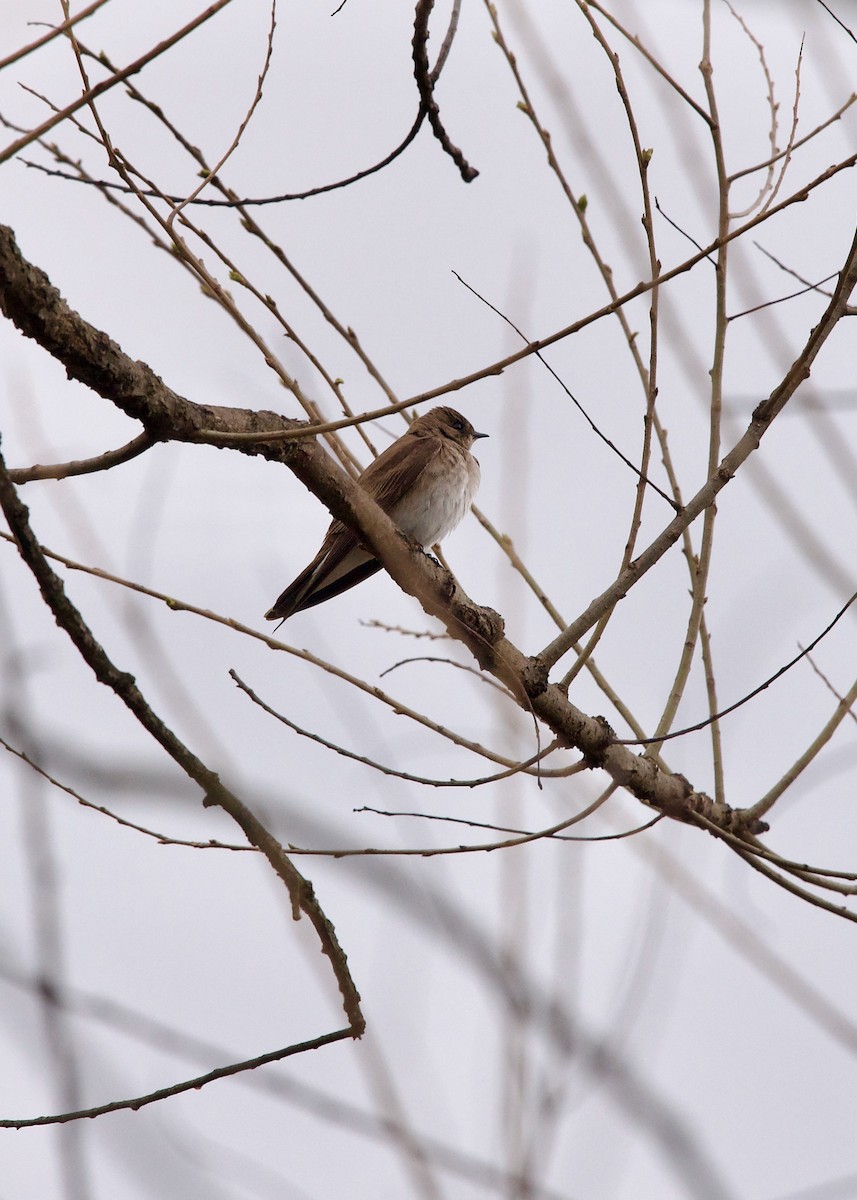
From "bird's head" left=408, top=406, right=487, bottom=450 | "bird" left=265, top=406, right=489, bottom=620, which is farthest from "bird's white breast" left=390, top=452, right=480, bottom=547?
"bird's head" left=408, top=406, right=487, bottom=450

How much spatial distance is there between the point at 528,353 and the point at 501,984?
135 centimetres

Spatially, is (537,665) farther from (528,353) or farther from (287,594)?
(287,594)

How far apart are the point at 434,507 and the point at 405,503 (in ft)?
0.59

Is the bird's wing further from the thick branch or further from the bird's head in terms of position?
the thick branch

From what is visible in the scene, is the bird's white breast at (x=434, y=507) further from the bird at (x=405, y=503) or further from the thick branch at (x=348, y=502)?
the thick branch at (x=348, y=502)

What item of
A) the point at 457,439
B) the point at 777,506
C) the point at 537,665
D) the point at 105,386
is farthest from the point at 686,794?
the point at 457,439

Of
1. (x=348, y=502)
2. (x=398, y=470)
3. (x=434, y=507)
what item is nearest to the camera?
(x=348, y=502)

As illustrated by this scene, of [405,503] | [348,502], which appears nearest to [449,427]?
[405,503]

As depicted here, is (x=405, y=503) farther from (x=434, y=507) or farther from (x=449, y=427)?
(x=449, y=427)

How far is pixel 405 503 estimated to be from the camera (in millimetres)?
6906

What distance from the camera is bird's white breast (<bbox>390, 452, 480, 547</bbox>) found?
22.3ft

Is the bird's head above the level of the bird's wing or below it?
above

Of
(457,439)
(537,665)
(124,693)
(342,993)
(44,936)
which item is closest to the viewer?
(44,936)

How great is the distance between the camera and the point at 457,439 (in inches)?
311
